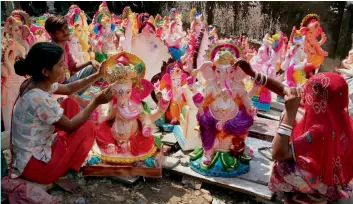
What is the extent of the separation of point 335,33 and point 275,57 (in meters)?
3.49

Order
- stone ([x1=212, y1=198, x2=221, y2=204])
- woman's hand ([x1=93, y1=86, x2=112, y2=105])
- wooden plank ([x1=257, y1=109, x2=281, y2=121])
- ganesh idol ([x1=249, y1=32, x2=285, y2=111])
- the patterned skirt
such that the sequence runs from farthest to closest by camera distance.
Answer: ganesh idol ([x1=249, y1=32, x2=285, y2=111]) < wooden plank ([x1=257, y1=109, x2=281, y2=121]) < stone ([x1=212, y1=198, x2=221, y2=204]) < woman's hand ([x1=93, y1=86, x2=112, y2=105]) < the patterned skirt

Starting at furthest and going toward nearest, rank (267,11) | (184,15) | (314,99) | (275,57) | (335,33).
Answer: (184,15), (267,11), (335,33), (275,57), (314,99)

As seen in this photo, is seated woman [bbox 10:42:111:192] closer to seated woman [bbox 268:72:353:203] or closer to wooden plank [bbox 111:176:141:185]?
wooden plank [bbox 111:176:141:185]

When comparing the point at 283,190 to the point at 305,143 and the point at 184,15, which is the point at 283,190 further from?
the point at 184,15

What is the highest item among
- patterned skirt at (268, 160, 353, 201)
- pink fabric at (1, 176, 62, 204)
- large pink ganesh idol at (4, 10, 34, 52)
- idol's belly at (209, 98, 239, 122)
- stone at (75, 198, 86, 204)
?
large pink ganesh idol at (4, 10, 34, 52)

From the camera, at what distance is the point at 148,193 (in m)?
3.74

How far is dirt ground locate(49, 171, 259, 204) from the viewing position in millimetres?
3631

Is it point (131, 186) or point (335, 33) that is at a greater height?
point (335, 33)

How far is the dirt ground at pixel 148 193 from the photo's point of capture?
143 inches

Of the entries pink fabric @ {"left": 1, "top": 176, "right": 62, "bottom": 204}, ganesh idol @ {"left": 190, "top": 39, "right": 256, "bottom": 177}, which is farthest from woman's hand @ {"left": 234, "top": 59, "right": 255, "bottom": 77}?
pink fabric @ {"left": 1, "top": 176, "right": 62, "bottom": 204}

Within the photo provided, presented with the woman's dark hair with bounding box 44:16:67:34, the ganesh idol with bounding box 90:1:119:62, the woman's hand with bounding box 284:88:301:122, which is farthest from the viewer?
the ganesh idol with bounding box 90:1:119:62

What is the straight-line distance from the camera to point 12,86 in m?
4.51

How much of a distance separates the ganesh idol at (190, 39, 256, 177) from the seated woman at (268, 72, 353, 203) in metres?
0.75

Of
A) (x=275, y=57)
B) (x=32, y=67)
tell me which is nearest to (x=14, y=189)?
(x=32, y=67)
